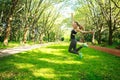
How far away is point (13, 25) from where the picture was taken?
52656 mm

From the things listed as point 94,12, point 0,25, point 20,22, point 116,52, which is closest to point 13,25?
point 20,22

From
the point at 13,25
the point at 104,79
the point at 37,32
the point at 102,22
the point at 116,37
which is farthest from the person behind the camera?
the point at 37,32

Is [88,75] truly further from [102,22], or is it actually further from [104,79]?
[102,22]

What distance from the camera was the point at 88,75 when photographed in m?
10.1

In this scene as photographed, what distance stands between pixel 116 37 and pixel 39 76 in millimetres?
38972

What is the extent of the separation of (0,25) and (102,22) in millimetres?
21792

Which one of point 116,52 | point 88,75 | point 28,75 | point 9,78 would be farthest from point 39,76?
point 116,52

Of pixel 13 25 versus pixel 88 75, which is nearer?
pixel 88 75

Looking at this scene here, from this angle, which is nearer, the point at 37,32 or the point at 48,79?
the point at 48,79

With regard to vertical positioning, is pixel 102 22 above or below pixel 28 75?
above

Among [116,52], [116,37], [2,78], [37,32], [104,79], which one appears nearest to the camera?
[2,78]

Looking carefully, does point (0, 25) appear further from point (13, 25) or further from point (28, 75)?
point (28, 75)

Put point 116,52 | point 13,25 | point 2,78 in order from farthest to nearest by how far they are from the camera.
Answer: point 13,25 → point 116,52 → point 2,78

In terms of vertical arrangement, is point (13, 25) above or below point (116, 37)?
above
